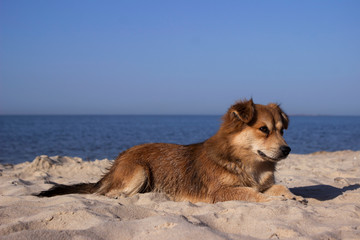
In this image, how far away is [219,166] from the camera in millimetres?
5535

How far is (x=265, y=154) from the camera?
16.8 ft

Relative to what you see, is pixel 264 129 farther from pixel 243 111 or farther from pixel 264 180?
pixel 264 180

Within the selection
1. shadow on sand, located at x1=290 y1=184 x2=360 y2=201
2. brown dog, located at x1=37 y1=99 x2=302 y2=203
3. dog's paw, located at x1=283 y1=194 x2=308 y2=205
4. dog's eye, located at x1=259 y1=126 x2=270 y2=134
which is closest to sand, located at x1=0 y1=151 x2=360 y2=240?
shadow on sand, located at x1=290 y1=184 x2=360 y2=201

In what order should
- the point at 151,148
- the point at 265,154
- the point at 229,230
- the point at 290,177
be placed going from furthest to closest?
1. the point at 290,177
2. the point at 151,148
3. the point at 265,154
4. the point at 229,230

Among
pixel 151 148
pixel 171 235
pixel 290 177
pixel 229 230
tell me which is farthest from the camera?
pixel 290 177

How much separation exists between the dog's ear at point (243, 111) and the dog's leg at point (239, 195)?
1058 mm

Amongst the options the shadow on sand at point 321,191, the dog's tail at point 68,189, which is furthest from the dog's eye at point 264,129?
the dog's tail at point 68,189

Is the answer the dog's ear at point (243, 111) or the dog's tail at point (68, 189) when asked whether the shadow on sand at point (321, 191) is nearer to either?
the dog's ear at point (243, 111)

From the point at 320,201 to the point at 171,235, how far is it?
3092 millimetres

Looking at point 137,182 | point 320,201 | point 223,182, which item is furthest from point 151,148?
point 320,201

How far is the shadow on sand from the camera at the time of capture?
5736mm

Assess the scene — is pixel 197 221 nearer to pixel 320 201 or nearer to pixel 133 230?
pixel 133 230

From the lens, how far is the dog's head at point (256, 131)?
16.6 feet

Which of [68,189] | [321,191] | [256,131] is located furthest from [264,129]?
[68,189]
